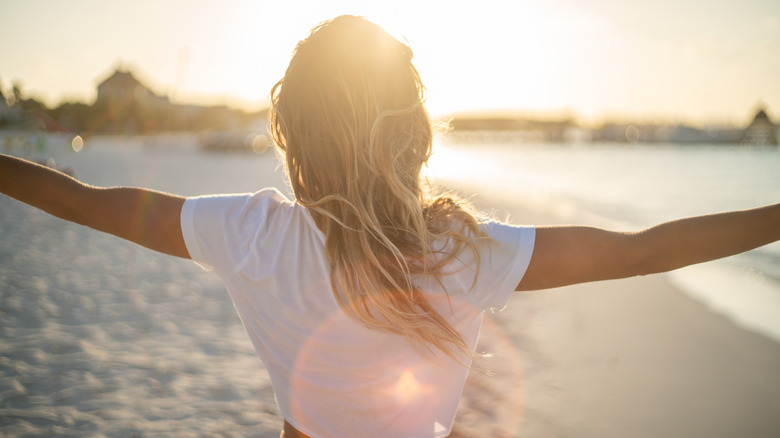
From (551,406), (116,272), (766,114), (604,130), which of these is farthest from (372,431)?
(604,130)

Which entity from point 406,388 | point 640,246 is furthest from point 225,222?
point 640,246

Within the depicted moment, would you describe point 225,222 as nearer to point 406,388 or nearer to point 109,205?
point 109,205

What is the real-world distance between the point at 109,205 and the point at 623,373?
4.35m

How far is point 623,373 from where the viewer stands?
14.0 ft

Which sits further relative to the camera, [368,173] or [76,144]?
[76,144]

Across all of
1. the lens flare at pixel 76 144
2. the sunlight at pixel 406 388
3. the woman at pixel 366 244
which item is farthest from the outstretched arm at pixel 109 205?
the lens flare at pixel 76 144

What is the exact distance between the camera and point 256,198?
4.10 feet

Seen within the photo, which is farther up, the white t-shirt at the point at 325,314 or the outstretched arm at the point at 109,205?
the outstretched arm at the point at 109,205

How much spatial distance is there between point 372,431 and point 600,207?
17553mm

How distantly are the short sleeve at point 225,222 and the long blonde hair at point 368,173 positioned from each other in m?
0.14

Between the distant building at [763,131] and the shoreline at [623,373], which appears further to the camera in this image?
the distant building at [763,131]

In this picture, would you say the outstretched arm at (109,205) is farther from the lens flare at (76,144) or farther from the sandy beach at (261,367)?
the lens flare at (76,144)

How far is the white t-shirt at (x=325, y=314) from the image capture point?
3.80 feet

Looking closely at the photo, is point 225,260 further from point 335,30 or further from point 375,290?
point 335,30
